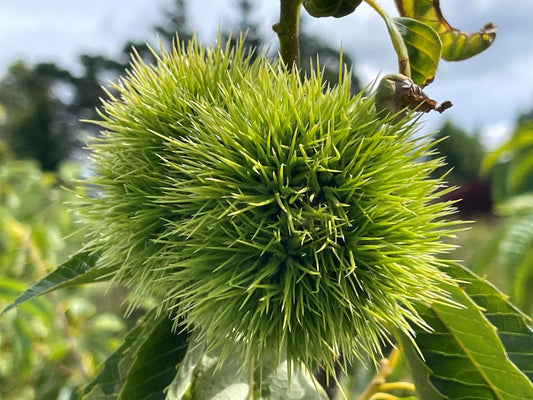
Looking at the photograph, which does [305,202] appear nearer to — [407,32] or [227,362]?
[407,32]

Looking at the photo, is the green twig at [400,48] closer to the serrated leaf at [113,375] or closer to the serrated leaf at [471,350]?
the serrated leaf at [471,350]

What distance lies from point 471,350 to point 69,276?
64 centimetres

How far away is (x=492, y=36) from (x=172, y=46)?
1.60 feet

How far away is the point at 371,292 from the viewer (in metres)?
0.62

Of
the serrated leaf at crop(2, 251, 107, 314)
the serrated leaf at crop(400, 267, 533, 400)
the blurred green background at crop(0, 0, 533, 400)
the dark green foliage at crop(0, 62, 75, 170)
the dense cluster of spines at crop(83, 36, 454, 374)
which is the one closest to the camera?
the dense cluster of spines at crop(83, 36, 454, 374)

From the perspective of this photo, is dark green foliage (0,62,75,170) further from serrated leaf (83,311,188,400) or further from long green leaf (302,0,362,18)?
long green leaf (302,0,362,18)

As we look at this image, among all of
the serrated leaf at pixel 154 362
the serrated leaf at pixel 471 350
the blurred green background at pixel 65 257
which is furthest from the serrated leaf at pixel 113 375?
the serrated leaf at pixel 471 350

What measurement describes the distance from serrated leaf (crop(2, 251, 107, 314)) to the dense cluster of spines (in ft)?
0.71

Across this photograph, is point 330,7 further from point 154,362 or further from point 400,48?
point 154,362

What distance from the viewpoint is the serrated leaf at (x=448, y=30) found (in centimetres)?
76

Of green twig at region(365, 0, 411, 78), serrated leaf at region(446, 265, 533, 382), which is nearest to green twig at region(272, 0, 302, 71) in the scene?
green twig at region(365, 0, 411, 78)

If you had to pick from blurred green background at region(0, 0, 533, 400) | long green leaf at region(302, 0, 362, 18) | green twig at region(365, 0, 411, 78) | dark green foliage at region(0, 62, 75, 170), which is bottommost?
dark green foliage at region(0, 62, 75, 170)

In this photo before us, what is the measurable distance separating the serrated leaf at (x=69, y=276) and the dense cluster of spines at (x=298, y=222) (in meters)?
0.22

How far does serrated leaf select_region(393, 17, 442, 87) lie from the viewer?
0.68m
